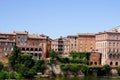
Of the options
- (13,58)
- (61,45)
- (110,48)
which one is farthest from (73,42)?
(13,58)

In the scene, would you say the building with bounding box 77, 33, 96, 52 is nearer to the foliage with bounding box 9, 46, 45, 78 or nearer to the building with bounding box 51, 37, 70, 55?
the building with bounding box 51, 37, 70, 55

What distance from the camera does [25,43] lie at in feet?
303

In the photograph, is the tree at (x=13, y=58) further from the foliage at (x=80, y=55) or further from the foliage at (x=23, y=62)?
the foliage at (x=80, y=55)

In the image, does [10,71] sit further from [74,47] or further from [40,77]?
[74,47]

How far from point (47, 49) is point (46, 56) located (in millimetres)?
3953

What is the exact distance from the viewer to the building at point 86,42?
10212 centimetres

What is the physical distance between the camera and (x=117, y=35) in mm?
96438

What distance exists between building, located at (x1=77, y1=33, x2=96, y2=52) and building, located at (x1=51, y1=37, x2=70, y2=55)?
3.18 m

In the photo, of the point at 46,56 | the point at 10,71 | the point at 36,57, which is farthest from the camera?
the point at 46,56

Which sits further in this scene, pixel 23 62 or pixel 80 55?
pixel 80 55

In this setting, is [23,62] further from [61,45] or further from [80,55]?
[61,45]

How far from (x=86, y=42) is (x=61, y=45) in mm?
6976

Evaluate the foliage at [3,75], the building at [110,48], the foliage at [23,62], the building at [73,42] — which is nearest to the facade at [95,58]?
the building at [110,48]

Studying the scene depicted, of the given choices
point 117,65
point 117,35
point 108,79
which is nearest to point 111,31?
point 117,35
